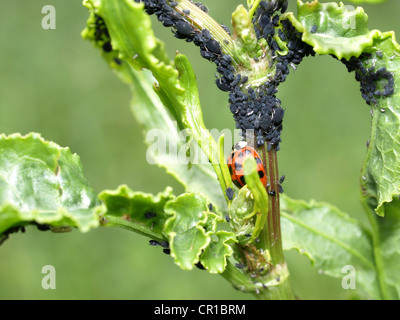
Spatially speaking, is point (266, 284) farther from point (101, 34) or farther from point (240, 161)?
point (101, 34)

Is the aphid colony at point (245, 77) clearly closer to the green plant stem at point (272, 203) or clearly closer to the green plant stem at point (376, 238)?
the green plant stem at point (272, 203)

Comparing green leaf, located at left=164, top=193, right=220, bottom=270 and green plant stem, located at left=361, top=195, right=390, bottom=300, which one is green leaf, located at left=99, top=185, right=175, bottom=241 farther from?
green plant stem, located at left=361, top=195, right=390, bottom=300

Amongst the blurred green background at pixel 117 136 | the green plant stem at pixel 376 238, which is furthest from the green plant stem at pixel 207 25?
the blurred green background at pixel 117 136

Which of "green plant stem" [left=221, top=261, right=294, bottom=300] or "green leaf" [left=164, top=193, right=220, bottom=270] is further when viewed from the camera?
"green plant stem" [left=221, top=261, right=294, bottom=300]

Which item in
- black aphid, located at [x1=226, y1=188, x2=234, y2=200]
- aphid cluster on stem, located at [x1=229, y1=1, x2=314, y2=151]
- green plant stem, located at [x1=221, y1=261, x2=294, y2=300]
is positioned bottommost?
green plant stem, located at [x1=221, y1=261, x2=294, y2=300]

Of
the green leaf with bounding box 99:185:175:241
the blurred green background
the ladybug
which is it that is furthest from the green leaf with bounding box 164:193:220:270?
the blurred green background
